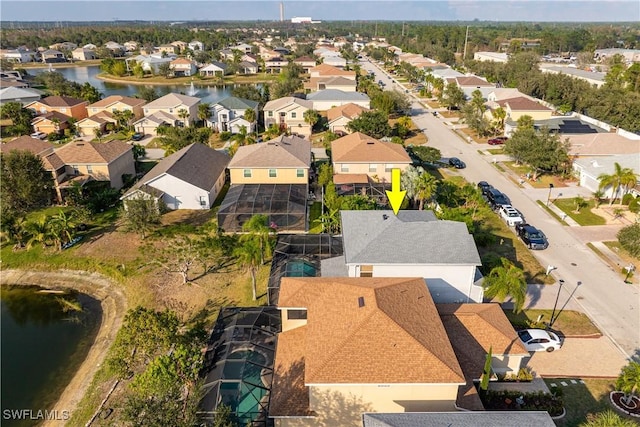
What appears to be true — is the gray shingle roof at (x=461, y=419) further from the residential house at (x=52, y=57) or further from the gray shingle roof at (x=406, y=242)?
the residential house at (x=52, y=57)

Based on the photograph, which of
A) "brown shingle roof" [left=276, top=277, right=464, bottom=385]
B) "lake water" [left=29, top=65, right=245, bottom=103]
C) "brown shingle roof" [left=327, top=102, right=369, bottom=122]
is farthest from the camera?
"lake water" [left=29, top=65, right=245, bottom=103]

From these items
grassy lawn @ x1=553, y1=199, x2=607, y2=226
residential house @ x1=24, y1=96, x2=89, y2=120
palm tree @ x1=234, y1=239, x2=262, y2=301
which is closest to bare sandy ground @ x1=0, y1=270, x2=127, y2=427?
palm tree @ x1=234, y1=239, x2=262, y2=301

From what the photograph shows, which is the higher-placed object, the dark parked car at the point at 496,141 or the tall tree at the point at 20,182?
the tall tree at the point at 20,182

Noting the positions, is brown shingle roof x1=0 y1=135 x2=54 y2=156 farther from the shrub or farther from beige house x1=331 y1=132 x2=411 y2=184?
the shrub

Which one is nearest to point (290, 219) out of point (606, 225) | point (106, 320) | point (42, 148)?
point (106, 320)

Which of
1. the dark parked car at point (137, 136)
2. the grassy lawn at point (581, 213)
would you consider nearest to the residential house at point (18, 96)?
the dark parked car at point (137, 136)

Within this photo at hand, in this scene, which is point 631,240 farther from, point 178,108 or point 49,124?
point 49,124

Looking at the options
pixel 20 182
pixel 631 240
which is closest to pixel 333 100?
pixel 20 182
